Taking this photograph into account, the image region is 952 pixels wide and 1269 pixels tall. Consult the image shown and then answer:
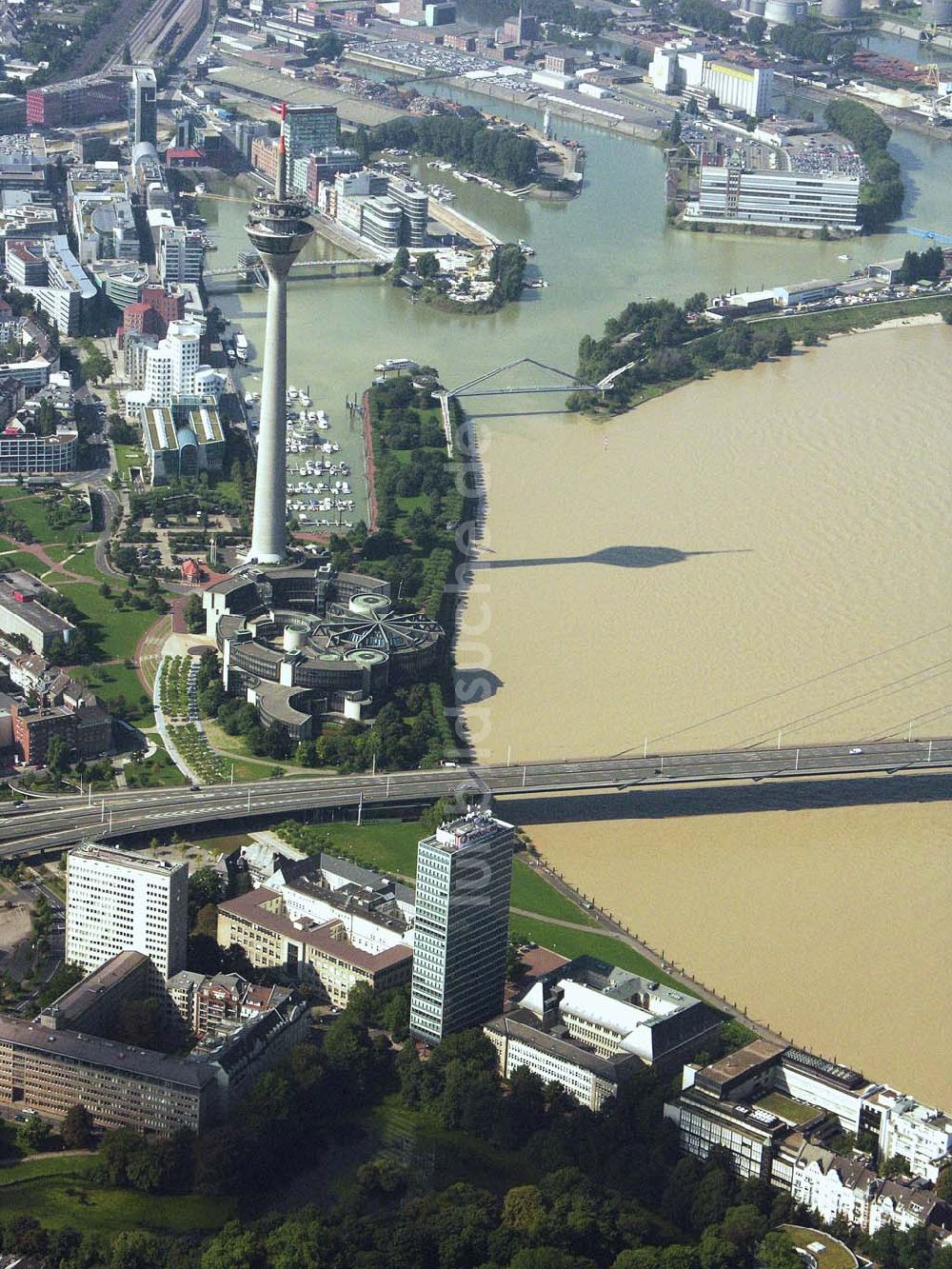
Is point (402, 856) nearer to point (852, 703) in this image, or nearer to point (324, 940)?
point (324, 940)

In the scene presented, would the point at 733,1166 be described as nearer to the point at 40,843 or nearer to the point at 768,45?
the point at 40,843

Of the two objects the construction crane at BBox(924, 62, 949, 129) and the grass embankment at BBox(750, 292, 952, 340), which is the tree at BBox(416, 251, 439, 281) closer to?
the grass embankment at BBox(750, 292, 952, 340)

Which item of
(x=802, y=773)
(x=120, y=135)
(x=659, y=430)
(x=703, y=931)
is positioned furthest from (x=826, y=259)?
(x=703, y=931)

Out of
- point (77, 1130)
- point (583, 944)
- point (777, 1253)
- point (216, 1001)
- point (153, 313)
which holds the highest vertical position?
point (777, 1253)

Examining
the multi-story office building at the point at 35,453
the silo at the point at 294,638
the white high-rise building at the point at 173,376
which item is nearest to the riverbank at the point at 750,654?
the silo at the point at 294,638

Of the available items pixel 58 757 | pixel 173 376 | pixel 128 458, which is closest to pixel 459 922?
pixel 58 757

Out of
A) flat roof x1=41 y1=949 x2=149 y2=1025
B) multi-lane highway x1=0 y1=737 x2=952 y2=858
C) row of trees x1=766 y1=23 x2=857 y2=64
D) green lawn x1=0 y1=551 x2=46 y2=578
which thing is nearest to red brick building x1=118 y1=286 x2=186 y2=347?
green lawn x1=0 y1=551 x2=46 y2=578
